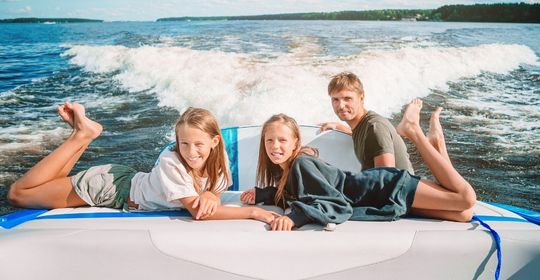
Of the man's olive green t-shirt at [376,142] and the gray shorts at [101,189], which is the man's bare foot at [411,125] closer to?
the man's olive green t-shirt at [376,142]

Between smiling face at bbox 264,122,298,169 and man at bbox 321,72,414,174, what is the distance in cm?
51

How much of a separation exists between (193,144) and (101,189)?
1.69 ft

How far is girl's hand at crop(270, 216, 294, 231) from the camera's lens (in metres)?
1.78

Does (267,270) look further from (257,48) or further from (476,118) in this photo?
(257,48)

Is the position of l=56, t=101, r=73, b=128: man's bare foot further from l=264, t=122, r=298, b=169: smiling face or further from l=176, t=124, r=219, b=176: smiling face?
l=264, t=122, r=298, b=169: smiling face

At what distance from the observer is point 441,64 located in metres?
9.04

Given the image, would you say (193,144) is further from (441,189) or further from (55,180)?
(441,189)

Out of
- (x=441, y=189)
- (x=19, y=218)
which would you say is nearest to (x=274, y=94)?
(x=441, y=189)

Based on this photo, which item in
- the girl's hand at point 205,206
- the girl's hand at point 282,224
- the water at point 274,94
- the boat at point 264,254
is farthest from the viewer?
the water at point 274,94

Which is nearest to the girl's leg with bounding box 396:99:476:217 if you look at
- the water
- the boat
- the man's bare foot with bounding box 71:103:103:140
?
the boat

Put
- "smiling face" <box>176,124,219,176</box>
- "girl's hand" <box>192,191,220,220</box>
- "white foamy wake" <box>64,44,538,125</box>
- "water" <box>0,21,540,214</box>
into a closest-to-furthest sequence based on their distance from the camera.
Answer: "girl's hand" <box>192,191,220,220</box> → "smiling face" <box>176,124,219,176</box> → "water" <box>0,21,540,214</box> → "white foamy wake" <box>64,44,538,125</box>

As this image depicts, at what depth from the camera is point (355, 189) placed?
2.01 meters

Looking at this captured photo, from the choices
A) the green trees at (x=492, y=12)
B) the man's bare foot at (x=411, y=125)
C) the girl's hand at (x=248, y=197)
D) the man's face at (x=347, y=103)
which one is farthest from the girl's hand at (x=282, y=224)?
the green trees at (x=492, y=12)

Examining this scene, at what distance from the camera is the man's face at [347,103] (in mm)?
2549
